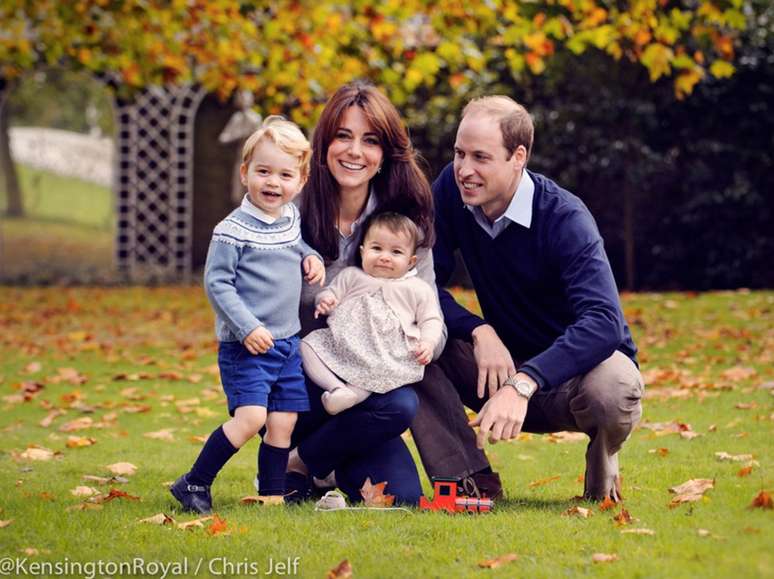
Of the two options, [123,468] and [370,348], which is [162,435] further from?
[370,348]

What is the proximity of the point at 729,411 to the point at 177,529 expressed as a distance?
3.65m

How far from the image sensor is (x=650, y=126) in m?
13.5

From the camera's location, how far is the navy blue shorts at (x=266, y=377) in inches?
170

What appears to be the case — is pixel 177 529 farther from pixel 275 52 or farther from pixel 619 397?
pixel 275 52

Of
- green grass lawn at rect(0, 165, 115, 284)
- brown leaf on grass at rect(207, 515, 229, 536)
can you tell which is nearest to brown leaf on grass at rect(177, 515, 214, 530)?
brown leaf on grass at rect(207, 515, 229, 536)

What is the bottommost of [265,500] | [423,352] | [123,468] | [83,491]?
[123,468]

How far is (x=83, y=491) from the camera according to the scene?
4840mm

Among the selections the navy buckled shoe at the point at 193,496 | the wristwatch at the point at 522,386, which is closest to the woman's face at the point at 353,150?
the wristwatch at the point at 522,386

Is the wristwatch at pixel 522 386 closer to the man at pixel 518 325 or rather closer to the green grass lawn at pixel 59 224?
the man at pixel 518 325

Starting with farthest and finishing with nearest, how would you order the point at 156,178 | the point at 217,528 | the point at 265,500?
the point at 156,178
the point at 265,500
the point at 217,528

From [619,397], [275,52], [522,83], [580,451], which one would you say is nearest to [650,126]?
[522,83]

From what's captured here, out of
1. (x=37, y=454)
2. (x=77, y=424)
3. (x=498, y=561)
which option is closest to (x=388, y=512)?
(x=498, y=561)

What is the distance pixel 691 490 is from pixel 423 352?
3.92 feet

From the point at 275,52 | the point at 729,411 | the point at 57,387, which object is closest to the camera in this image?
the point at 729,411
